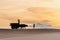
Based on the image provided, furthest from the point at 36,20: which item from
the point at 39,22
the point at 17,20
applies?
the point at 17,20

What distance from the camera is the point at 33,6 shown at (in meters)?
0.97

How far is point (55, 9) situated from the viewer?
1.00m

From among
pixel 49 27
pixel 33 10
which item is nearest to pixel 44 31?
pixel 49 27

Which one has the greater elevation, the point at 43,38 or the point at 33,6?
the point at 33,6

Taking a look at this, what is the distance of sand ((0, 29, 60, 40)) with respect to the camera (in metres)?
0.91

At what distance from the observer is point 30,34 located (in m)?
0.96

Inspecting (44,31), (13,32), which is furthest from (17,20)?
(44,31)

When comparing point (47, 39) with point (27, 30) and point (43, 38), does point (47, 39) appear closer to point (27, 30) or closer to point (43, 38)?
point (43, 38)

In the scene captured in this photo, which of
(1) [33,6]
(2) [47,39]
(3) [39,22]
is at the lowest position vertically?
(2) [47,39]

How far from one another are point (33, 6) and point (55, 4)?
0.55 ft

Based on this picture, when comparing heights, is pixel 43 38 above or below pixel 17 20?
below

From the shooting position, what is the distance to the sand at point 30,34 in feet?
2.98

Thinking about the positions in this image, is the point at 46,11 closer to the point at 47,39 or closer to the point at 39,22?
the point at 39,22

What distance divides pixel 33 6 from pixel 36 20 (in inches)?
4.1
